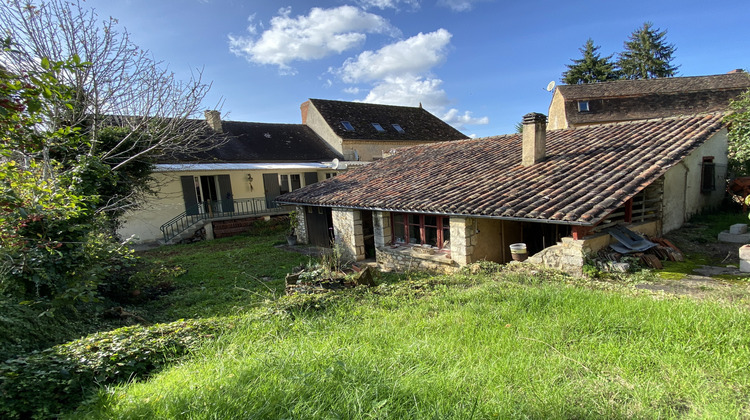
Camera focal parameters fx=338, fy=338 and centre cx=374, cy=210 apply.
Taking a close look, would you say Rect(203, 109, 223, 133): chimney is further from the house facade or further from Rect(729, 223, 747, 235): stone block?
Rect(729, 223, 747, 235): stone block

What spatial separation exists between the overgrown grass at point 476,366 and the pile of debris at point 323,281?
191cm

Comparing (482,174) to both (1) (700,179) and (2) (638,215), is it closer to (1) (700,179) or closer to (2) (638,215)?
(2) (638,215)

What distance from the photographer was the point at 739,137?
442 inches

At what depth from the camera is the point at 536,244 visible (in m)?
10.2

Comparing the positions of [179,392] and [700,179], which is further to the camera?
[700,179]

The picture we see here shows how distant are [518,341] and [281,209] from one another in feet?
57.3

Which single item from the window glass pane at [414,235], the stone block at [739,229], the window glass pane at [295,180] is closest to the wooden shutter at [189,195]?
the window glass pane at [295,180]

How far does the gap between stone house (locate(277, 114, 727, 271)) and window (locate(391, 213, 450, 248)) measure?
0.03 metres

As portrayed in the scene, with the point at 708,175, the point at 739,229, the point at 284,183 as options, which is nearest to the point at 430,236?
the point at 739,229

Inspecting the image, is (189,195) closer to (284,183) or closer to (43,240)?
(284,183)

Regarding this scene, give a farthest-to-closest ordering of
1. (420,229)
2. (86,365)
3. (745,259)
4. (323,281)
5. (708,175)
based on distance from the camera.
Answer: (708,175), (420,229), (323,281), (745,259), (86,365)

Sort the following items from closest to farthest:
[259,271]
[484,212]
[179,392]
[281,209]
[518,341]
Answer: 1. [179,392]
2. [518,341]
3. [484,212]
4. [259,271]
5. [281,209]

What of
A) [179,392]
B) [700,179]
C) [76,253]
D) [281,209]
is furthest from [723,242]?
[281,209]

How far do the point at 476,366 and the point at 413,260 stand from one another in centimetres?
745
